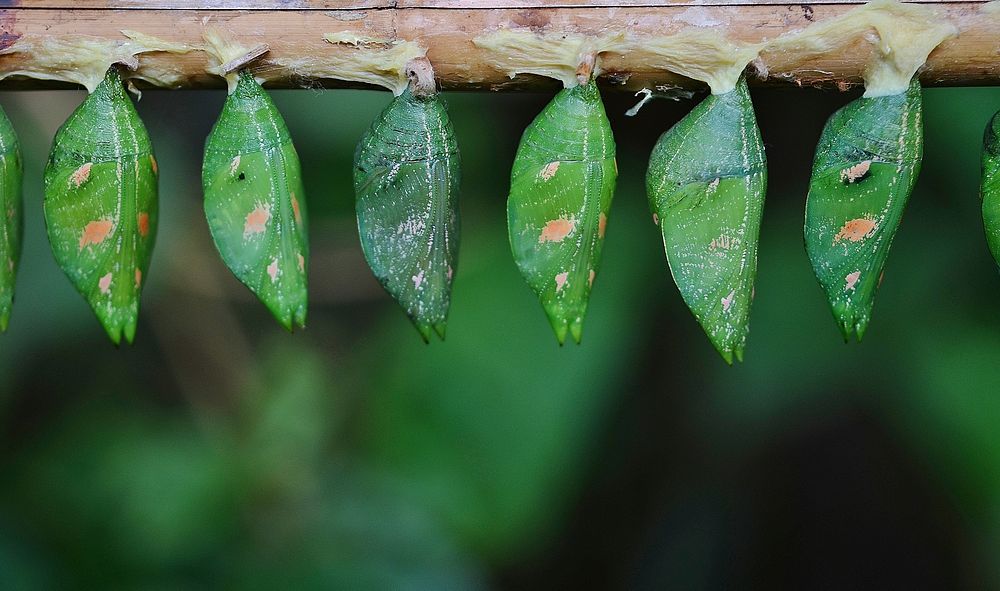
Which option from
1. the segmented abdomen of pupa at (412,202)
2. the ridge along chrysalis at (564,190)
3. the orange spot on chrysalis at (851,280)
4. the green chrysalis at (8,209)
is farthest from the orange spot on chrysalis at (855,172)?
the green chrysalis at (8,209)

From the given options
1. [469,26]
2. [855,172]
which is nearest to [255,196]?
[469,26]

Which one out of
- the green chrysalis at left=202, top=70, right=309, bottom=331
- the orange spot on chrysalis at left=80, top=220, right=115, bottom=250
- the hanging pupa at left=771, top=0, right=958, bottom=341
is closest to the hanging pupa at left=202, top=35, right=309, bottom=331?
the green chrysalis at left=202, top=70, right=309, bottom=331

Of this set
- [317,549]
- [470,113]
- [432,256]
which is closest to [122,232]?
[432,256]

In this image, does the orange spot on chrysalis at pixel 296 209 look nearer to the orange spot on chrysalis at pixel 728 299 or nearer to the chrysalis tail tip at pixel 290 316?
the chrysalis tail tip at pixel 290 316

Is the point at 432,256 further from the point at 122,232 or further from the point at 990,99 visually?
the point at 990,99

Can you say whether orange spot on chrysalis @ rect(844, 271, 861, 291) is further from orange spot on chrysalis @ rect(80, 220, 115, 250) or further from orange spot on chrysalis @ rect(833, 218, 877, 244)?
orange spot on chrysalis @ rect(80, 220, 115, 250)
